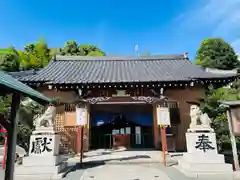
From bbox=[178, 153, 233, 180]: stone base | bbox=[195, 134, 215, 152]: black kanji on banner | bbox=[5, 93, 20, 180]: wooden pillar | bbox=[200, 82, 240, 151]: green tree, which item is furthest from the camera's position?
bbox=[200, 82, 240, 151]: green tree

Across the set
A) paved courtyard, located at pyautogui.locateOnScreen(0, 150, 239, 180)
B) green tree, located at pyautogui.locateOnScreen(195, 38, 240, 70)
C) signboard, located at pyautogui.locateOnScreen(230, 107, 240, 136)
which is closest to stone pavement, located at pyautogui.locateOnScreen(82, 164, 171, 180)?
paved courtyard, located at pyautogui.locateOnScreen(0, 150, 239, 180)

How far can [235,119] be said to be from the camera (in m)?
5.76

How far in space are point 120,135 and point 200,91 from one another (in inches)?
233

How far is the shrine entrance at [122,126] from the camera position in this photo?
1048 cm

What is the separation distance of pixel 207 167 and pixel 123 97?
4735 millimetres

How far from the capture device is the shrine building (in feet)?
29.7

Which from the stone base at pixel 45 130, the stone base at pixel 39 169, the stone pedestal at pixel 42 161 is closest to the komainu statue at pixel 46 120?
the stone base at pixel 45 130

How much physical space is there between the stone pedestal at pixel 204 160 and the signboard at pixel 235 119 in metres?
0.73

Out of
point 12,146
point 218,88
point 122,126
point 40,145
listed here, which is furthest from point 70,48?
point 12,146

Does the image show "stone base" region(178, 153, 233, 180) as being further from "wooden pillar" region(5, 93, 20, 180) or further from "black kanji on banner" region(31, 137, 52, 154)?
"wooden pillar" region(5, 93, 20, 180)

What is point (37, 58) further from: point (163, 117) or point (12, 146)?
point (12, 146)

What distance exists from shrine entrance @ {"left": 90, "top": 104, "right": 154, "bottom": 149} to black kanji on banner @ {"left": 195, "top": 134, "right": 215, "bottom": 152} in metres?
4.58

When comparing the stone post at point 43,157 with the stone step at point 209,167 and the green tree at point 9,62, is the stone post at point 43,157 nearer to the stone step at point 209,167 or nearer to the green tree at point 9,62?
the stone step at point 209,167

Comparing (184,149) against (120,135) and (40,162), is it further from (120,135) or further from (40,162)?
(40,162)
